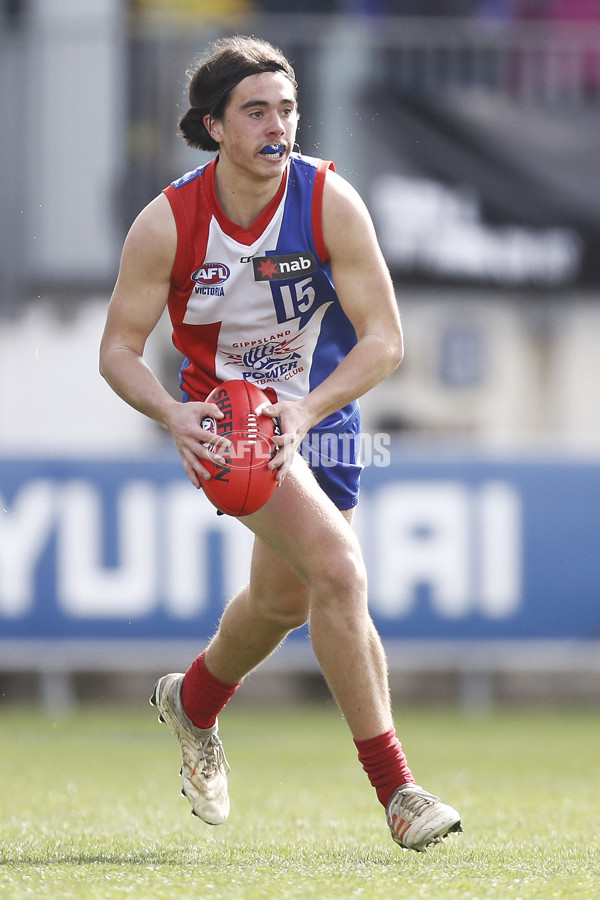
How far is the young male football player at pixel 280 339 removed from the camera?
412cm

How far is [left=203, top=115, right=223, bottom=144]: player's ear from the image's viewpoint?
14.3ft

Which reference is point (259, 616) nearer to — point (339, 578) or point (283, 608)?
point (283, 608)

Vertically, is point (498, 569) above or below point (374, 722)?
below

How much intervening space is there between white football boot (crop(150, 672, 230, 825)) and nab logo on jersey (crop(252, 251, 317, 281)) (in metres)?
1.41

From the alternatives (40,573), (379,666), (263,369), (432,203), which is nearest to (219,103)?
(263,369)

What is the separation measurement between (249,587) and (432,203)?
6976 mm

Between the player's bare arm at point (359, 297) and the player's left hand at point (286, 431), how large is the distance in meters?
0.12

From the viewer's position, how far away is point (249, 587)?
15.2 feet

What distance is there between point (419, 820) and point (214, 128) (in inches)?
78.3

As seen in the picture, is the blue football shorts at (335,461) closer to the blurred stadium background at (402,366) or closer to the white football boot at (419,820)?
the white football boot at (419,820)

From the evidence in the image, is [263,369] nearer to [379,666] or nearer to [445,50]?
[379,666]

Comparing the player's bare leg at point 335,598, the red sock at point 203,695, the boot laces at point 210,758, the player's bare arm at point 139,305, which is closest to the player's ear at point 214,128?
the player's bare arm at point 139,305

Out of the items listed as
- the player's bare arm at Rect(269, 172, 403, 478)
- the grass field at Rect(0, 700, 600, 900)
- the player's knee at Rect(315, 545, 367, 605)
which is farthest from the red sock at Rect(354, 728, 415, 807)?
the player's bare arm at Rect(269, 172, 403, 478)

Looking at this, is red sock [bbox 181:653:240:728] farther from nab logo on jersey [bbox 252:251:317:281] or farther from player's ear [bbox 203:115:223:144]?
player's ear [bbox 203:115:223:144]
